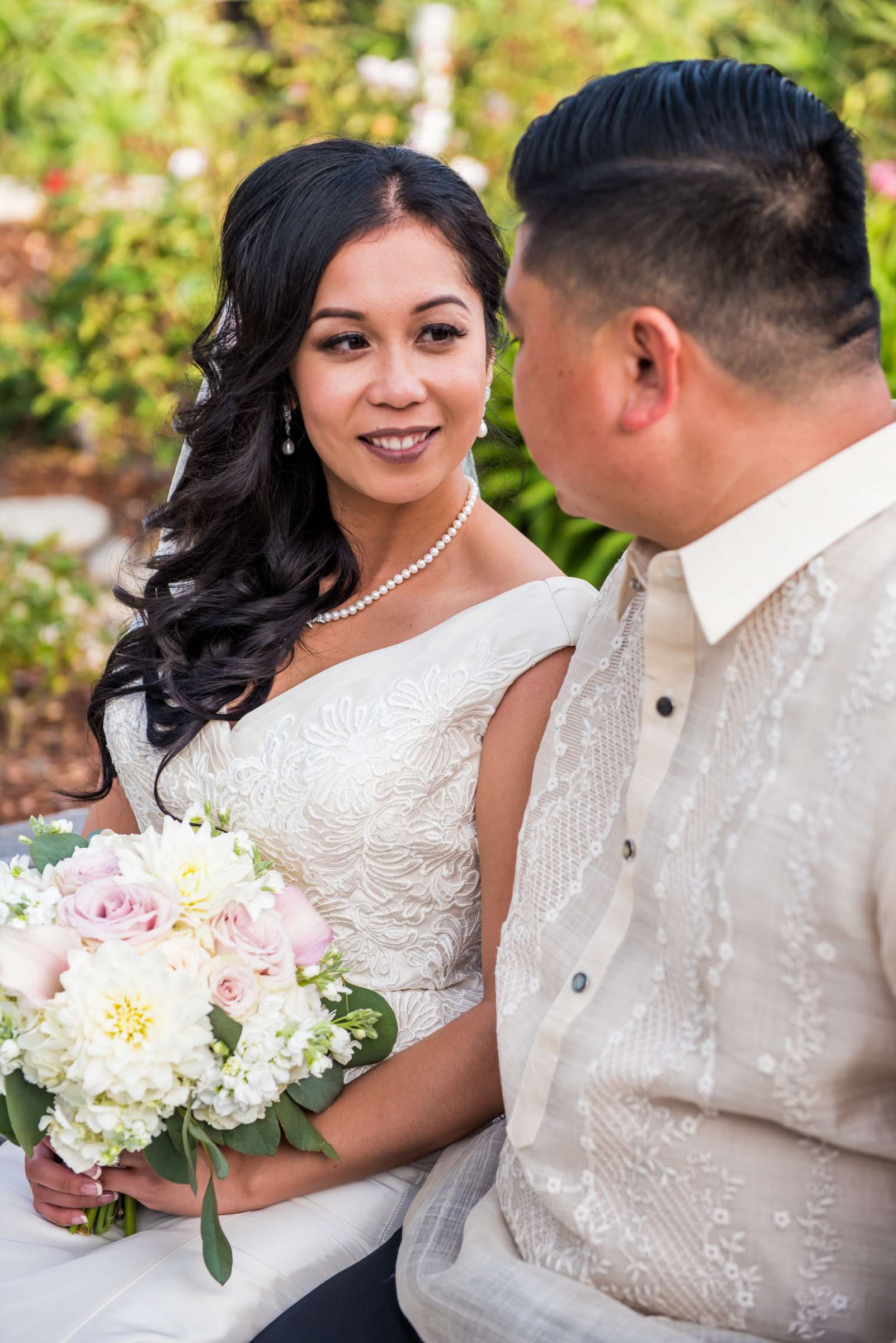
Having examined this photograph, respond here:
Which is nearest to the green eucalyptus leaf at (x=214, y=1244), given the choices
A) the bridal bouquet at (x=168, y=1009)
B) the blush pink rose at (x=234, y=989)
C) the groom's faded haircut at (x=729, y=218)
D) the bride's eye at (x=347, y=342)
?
the bridal bouquet at (x=168, y=1009)

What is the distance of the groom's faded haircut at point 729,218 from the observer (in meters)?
1.31

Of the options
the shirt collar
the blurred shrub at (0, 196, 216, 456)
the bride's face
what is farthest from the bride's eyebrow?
the blurred shrub at (0, 196, 216, 456)

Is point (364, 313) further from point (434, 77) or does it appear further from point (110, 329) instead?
point (434, 77)

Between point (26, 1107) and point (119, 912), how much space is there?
0.30 metres

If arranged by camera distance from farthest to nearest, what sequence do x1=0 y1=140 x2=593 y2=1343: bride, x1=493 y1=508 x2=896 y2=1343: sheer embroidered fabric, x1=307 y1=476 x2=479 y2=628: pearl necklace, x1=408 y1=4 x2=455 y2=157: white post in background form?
x1=408 y1=4 x2=455 y2=157: white post in background → x1=307 y1=476 x2=479 y2=628: pearl necklace → x1=0 y1=140 x2=593 y2=1343: bride → x1=493 y1=508 x2=896 y2=1343: sheer embroidered fabric

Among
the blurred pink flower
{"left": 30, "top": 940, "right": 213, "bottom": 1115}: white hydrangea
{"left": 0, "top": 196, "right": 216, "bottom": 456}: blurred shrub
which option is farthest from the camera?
{"left": 0, "top": 196, "right": 216, "bottom": 456}: blurred shrub

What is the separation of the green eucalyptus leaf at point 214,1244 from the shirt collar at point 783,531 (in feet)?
3.23

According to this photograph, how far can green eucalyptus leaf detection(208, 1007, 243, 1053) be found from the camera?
171 centimetres

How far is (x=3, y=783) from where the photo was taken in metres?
4.72

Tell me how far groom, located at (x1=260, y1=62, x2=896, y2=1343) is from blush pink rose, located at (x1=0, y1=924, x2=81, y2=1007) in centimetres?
64

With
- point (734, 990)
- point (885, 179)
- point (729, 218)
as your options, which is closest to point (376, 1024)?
point (734, 990)

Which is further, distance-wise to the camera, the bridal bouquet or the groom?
the bridal bouquet

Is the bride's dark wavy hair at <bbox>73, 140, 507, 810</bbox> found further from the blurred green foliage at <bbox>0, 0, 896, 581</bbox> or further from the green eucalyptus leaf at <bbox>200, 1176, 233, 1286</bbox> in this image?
the blurred green foliage at <bbox>0, 0, 896, 581</bbox>

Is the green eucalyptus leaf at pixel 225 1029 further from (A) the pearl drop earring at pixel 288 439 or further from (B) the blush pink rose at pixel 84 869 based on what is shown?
(A) the pearl drop earring at pixel 288 439
